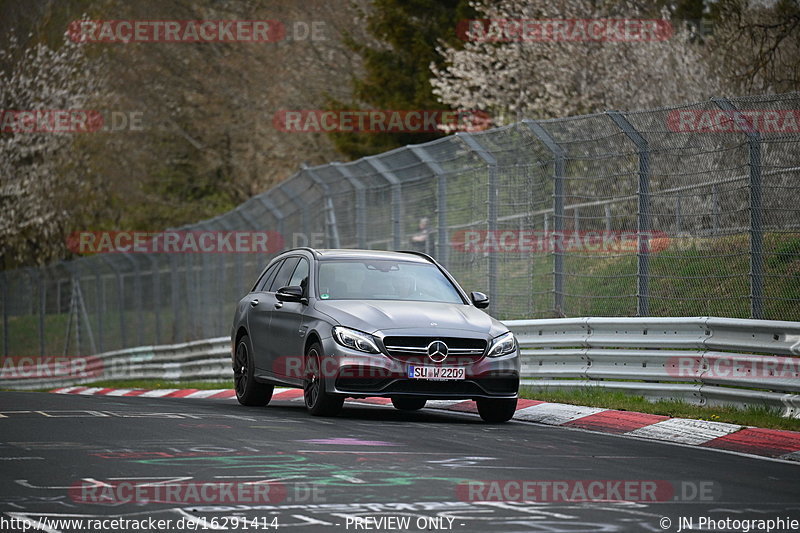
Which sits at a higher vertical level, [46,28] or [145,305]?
[46,28]

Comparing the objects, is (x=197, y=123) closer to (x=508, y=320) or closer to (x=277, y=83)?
(x=277, y=83)

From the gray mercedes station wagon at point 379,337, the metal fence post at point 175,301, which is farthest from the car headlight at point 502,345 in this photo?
the metal fence post at point 175,301

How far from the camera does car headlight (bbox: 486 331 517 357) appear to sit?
12734mm

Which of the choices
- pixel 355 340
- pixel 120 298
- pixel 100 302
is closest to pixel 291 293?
pixel 355 340

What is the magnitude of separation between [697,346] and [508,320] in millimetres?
4029

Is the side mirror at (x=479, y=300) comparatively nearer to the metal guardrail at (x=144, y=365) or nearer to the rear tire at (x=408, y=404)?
the rear tire at (x=408, y=404)

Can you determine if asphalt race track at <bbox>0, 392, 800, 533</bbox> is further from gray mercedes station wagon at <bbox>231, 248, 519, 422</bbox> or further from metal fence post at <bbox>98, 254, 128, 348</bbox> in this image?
metal fence post at <bbox>98, 254, 128, 348</bbox>

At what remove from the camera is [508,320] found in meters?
16.8

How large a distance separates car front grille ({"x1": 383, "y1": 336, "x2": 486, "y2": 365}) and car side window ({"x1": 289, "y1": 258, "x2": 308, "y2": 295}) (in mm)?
1963

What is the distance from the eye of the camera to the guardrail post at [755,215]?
13000 millimetres

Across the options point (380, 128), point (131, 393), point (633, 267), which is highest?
point (380, 128)

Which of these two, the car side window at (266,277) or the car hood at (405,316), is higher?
the car side window at (266,277)

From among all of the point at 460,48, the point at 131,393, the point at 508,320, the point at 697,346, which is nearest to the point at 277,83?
the point at 460,48

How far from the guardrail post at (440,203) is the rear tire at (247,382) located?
405 cm
